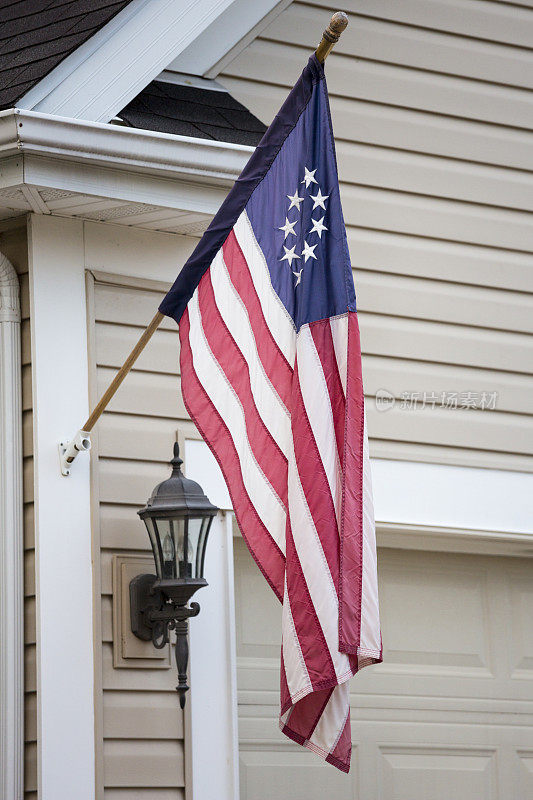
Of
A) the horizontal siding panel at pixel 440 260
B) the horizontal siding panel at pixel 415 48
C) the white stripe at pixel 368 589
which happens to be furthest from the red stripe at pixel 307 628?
the horizontal siding panel at pixel 415 48

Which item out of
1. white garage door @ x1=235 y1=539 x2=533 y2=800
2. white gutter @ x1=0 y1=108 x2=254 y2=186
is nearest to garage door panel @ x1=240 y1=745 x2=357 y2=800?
white garage door @ x1=235 y1=539 x2=533 y2=800

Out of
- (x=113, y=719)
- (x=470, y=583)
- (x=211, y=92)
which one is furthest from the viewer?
(x=470, y=583)

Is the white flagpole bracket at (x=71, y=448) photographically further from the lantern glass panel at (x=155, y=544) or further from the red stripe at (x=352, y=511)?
the red stripe at (x=352, y=511)

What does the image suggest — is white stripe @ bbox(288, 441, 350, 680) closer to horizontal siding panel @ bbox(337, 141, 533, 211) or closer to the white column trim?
the white column trim

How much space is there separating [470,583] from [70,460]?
2.18 metres

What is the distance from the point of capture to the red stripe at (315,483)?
11.7 ft

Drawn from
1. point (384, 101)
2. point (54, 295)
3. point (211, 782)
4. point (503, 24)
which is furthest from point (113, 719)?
point (503, 24)

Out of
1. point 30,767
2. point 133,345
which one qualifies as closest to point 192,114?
point 133,345

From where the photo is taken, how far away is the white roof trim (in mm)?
4664

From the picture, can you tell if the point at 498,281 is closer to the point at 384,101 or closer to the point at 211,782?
the point at 384,101

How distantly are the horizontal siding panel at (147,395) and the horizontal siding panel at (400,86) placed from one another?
152cm

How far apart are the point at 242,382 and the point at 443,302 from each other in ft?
7.02

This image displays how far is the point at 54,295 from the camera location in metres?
4.83

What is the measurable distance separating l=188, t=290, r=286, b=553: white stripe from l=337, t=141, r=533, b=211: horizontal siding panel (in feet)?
6.20
